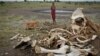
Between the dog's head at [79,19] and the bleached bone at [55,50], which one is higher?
the dog's head at [79,19]

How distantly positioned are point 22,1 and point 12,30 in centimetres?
1556

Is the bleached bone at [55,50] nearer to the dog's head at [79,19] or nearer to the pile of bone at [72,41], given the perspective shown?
the pile of bone at [72,41]

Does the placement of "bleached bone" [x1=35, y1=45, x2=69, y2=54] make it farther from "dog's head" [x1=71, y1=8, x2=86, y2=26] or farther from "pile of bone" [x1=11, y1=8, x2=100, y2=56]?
"dog's head" [x1=71, y1=8, x2=86, y2=26]

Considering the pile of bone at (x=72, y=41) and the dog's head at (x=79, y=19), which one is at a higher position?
the dog's head at (x=79, y=19)

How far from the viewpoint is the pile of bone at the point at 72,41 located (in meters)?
6.24

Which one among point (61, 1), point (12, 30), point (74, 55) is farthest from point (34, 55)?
point (61, 1)

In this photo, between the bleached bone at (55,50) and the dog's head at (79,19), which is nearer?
the bleached bone at (55,50)

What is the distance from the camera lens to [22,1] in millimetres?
25766

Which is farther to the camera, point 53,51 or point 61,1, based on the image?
point 61,1

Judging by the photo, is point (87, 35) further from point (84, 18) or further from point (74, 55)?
point (74, 55)

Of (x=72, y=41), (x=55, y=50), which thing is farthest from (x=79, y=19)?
(x=55, y=50)

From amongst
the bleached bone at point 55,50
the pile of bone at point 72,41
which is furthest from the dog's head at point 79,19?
the bleached bone at point 55,50

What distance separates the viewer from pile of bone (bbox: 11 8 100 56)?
6242 millimetres

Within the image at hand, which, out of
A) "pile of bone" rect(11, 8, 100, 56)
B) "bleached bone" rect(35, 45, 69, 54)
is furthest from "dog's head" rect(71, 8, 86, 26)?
"bleached bone" rect(35, 45, 69, 54)
